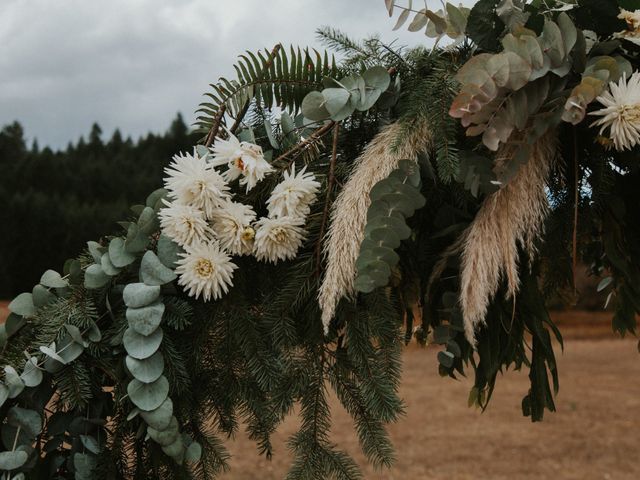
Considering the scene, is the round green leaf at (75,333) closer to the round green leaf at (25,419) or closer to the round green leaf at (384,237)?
the round green leaf at (25,419)

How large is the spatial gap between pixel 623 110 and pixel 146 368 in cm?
60

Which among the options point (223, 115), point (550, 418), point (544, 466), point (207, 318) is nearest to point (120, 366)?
point (207, 318)

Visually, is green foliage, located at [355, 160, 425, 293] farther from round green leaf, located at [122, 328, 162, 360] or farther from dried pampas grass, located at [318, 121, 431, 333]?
round green leaf, located at [122, 328, 162, 360]

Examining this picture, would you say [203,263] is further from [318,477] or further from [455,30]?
[455,30]

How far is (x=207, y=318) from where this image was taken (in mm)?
845

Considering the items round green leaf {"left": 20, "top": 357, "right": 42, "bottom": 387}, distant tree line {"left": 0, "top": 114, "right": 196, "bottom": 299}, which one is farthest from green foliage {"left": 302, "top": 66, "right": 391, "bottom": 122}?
distant tree line {"left": 0, "top": 114, "right": 196, "bottom": 299}

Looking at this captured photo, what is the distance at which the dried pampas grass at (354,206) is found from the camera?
74 centimetres

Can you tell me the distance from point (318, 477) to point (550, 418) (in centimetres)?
385

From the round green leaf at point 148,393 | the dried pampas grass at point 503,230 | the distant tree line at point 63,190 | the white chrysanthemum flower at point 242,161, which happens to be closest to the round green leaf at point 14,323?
the round green leaf at point 148,393

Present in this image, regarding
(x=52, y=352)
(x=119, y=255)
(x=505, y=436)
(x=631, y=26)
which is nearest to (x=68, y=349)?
(x=52, y=352)

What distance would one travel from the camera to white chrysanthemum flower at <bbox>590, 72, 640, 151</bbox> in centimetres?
72

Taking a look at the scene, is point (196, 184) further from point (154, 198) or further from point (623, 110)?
point (623, 110)

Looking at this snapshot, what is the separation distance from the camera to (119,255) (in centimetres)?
81

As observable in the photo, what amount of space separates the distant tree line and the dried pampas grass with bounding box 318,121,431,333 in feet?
16.8
